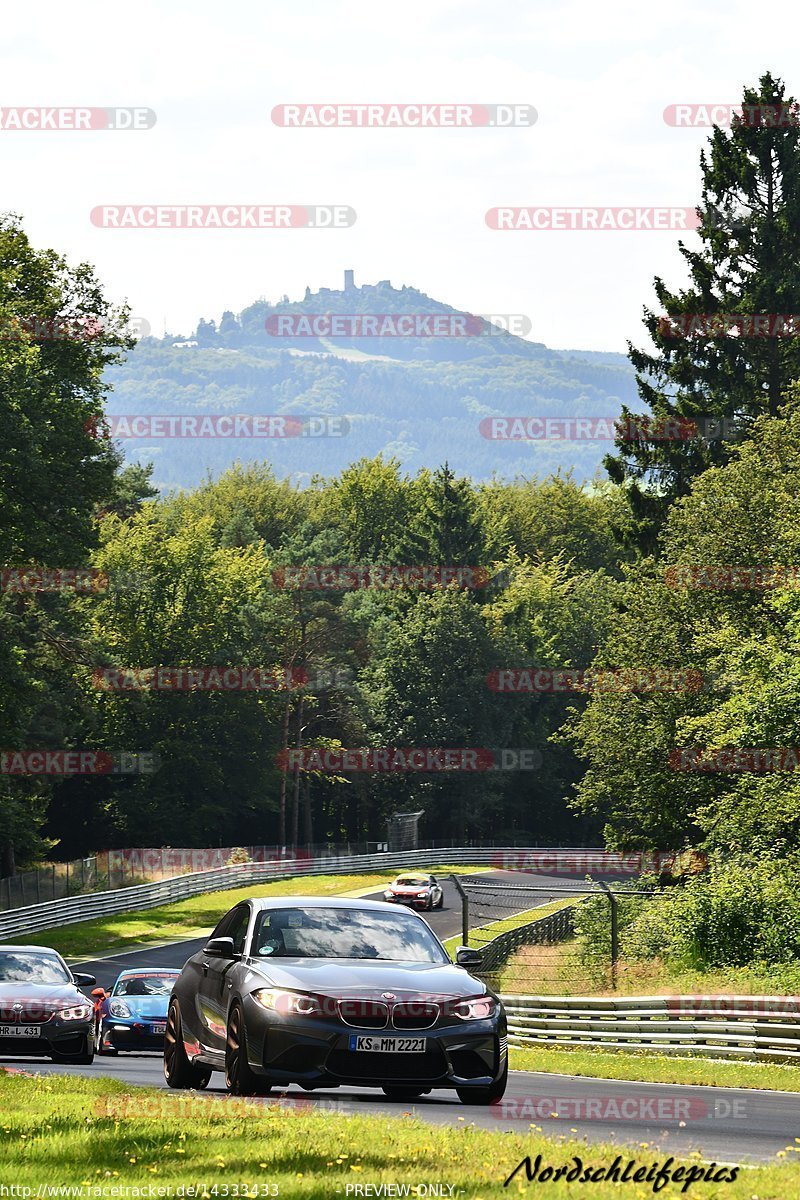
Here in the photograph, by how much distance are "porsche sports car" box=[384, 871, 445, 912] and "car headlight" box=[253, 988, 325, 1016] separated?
47286 mm

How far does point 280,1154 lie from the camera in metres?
9.34

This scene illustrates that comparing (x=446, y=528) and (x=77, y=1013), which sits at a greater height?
(x=446, y=528)

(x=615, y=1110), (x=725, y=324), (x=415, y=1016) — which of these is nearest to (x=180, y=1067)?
(x=415, y=1016)

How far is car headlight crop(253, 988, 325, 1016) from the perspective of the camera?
11.6m

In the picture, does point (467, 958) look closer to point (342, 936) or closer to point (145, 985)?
point (342, 936)

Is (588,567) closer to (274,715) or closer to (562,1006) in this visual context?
(274,715)

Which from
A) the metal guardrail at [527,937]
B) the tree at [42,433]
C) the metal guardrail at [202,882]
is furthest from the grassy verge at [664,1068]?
the metal guardrail at [202,882]

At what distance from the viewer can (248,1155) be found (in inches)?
370

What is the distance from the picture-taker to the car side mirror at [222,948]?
13.0 metres

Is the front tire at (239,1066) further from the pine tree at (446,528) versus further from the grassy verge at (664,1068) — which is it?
the pine tree at (446,528)

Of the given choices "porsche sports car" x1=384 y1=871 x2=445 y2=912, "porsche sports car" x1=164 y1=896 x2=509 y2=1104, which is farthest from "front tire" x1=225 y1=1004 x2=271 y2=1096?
"porsche sports car" x1=384 y1=871 x2=445 y2=912

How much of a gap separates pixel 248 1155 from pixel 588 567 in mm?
110199

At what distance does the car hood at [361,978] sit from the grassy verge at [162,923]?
39.6m

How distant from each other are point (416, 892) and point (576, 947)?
18.1m
